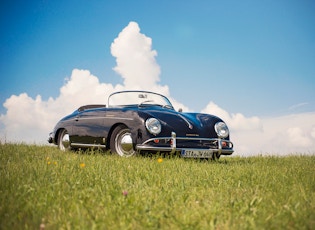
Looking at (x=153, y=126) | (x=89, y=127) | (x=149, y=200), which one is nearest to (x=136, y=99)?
(x=89, y=127)

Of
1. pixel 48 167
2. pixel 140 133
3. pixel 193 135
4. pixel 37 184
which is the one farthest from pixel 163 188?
pixel 193 135

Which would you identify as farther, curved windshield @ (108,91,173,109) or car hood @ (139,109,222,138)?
curved windshield @ (108,91,173,109)

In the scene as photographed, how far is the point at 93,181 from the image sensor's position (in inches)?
145

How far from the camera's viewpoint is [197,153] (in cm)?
634

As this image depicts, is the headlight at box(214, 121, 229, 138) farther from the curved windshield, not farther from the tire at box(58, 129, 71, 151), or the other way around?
the tire at box(58, 129, 71, 151)

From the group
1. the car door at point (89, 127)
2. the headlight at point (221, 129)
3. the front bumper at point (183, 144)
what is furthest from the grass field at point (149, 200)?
the headlight at point (221, 129)

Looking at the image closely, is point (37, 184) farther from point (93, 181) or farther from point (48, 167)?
point (48, 167)

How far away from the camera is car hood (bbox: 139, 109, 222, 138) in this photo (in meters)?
6.35

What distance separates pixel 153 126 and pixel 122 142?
0.70 m

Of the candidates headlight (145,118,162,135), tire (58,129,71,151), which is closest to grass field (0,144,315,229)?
headlight (145,118,162,135)

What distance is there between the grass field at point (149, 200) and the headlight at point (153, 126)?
1704mm

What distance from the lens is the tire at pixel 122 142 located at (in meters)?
6.31

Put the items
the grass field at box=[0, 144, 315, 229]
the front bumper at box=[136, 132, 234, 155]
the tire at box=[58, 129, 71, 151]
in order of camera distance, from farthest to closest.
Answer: the tire at box=[58, 129, 71, 151]
the front bumper at box=[136, 132, 234, 155]
the grass field at box=[0, 144, 315, 229]

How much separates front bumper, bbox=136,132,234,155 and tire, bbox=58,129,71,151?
101 inches
